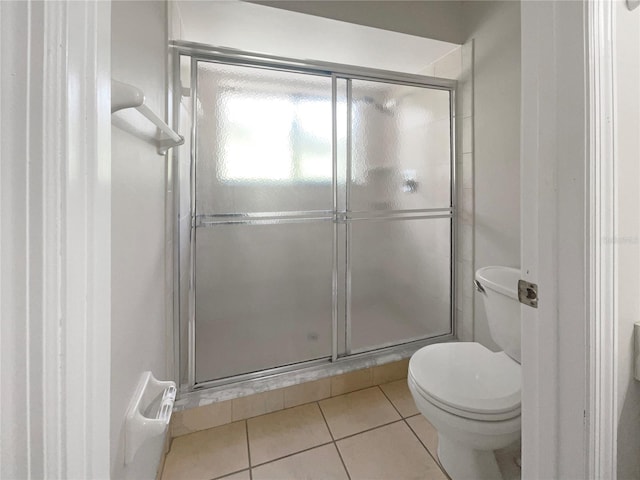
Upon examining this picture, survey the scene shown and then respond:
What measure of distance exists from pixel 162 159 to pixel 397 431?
65.0 inches

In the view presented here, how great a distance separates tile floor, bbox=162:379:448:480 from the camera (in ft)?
3.93

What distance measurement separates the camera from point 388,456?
127 cm

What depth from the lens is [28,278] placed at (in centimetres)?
29

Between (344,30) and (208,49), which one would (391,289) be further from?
(208,49)

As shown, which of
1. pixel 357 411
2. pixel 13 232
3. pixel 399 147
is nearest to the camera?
pixel 13 232

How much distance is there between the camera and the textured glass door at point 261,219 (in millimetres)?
1518

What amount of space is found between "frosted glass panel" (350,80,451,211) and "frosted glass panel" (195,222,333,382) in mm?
420

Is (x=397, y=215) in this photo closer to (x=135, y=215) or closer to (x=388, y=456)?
(x=388, y=456)

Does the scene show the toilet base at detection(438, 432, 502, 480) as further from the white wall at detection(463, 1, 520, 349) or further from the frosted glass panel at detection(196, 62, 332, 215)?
the frosted glass panel at detection(196, 62, 332, 215)

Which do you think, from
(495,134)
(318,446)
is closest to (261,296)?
(318,446)

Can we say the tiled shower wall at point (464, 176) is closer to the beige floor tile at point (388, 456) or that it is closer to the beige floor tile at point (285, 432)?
the beige floor tile at point (388, 456)

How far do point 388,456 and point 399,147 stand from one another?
169 centimetres

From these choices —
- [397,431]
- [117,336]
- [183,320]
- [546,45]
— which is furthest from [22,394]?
[397,431]

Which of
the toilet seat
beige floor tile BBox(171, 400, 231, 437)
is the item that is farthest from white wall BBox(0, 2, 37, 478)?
beige floor tile BBox(171, 400, 231, 437)
